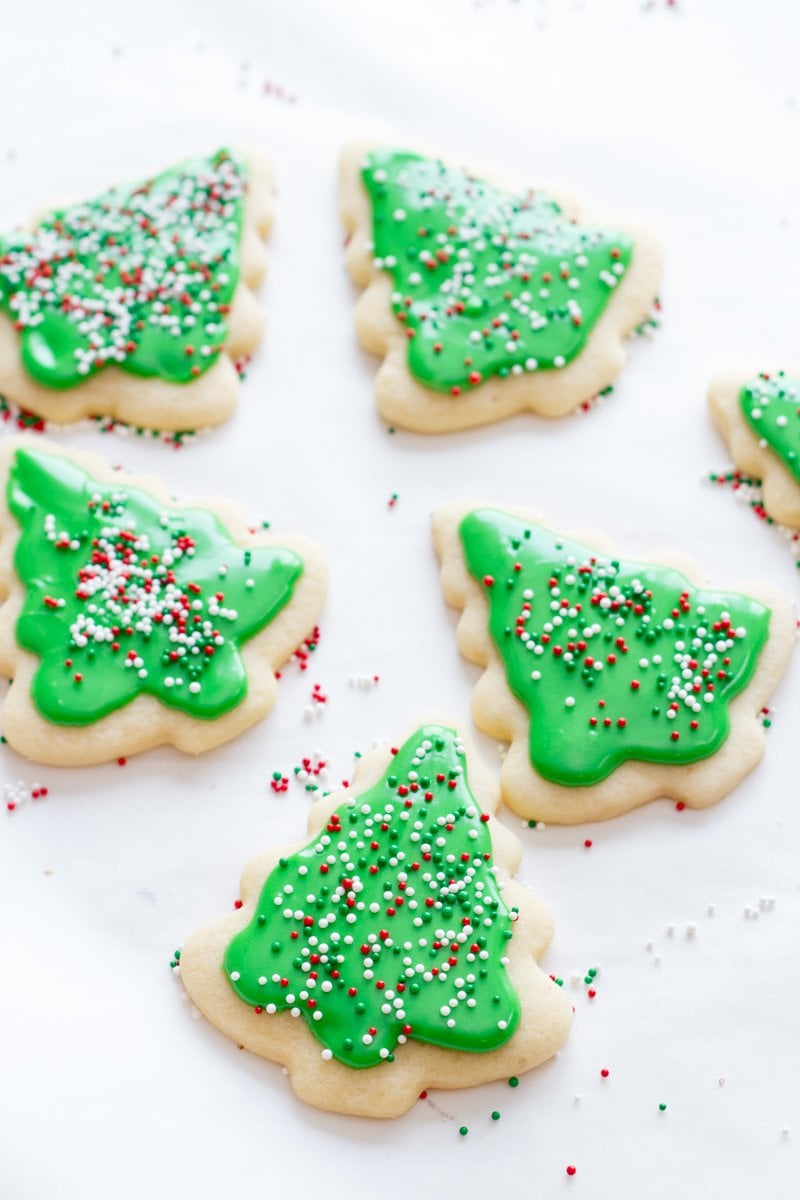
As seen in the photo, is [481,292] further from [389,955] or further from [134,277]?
[389,955]

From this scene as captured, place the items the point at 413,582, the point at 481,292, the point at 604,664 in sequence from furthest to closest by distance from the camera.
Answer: the point at 481,292 < the point at 413,582 < the point at 604,664

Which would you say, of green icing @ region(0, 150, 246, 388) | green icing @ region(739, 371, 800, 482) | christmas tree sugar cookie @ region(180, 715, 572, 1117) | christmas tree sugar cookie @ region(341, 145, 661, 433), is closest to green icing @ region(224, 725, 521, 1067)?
christmas tree sugar cookie @ region(180, 715, 572, 1117)

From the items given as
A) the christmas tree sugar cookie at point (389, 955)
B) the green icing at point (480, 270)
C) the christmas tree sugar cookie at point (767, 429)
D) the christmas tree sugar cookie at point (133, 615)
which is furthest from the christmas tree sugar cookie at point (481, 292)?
the christmas tree sugar cookie at point (389, 955)

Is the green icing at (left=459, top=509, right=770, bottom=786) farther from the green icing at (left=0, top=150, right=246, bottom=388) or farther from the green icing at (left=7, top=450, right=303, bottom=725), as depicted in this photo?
the green icing at (left=0, top=150, right=246, bottom=388)

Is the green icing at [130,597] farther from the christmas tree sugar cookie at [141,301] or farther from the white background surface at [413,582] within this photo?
the christmas tree sugar cookie at [141,301]

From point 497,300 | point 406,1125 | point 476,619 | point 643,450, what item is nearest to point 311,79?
point 497,300

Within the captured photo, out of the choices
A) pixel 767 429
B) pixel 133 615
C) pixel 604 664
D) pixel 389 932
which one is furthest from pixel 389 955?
pixel 767 429
